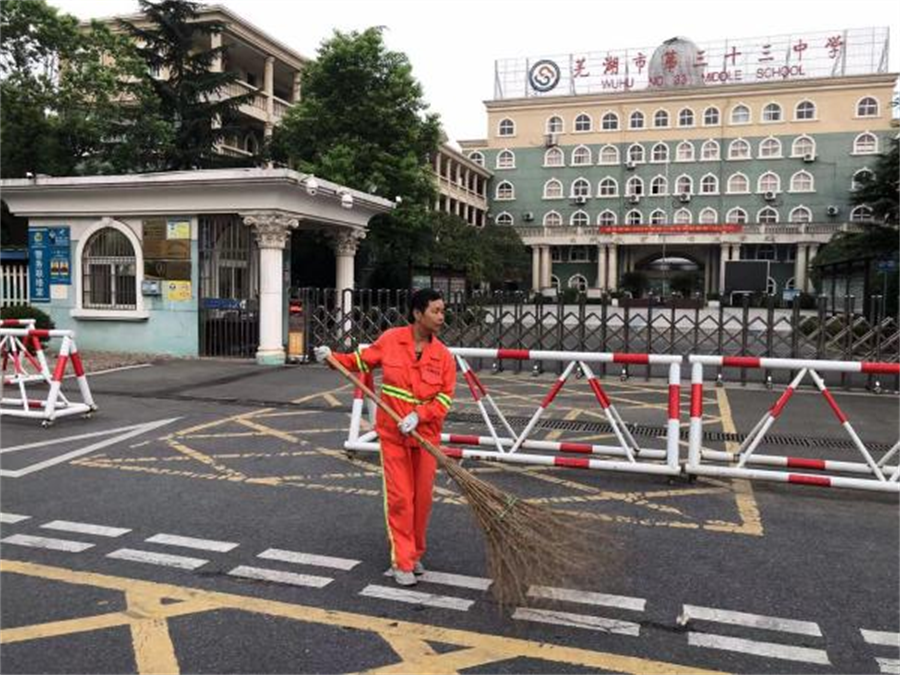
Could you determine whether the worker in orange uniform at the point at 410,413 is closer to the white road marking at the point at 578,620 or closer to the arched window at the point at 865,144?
the white road marking at the point at 578,620

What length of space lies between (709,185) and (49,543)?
61168 mm

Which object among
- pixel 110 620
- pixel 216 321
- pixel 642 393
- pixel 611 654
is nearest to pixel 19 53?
pixel 216 321

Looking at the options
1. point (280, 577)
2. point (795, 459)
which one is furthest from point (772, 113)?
point (280, 577)

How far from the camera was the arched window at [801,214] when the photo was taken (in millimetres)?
57531

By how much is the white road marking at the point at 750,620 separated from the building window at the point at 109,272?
14.3m

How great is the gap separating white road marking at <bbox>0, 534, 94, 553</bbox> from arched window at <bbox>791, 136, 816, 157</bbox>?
6200 cm

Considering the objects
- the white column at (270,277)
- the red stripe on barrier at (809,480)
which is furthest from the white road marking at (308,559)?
the white column at (270,277)

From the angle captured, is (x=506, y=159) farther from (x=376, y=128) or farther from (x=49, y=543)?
(x=49, y=543)

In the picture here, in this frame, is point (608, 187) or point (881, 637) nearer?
point (881, 637)

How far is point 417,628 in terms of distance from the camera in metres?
3.60

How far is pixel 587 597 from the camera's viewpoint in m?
3.98

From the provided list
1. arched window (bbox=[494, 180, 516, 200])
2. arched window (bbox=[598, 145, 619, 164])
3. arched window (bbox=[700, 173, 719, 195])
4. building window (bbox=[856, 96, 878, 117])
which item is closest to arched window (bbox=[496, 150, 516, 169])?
arched window (bbox=[494, 180, 516, 200])

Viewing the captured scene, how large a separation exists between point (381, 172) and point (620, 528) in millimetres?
19945

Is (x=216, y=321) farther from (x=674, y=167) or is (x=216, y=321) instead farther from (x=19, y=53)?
(x=674, y=167)
